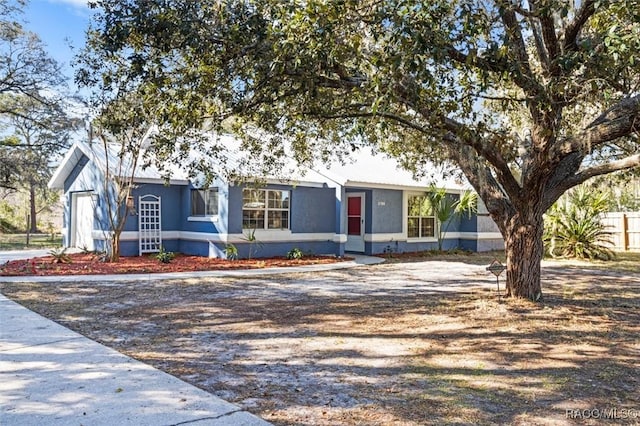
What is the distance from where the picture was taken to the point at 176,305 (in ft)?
27.2

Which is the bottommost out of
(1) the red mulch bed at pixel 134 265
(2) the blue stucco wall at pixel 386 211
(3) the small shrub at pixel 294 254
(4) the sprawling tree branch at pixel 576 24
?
(1) the red mulch bed at pixel 134 265

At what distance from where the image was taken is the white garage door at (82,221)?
17.2 m

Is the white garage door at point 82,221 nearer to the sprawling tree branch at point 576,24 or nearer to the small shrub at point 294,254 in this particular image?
the small shrub at point 294,254

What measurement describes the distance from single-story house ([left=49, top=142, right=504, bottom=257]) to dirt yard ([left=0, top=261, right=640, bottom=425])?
499cm

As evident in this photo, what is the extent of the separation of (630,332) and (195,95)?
653 centimetres

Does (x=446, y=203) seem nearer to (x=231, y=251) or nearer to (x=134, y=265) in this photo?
(x=231, y=251)

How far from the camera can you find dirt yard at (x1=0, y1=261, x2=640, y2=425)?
3.96 metres

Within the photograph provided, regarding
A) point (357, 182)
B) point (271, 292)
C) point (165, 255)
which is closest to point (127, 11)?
point (271, 292)

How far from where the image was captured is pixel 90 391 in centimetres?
418

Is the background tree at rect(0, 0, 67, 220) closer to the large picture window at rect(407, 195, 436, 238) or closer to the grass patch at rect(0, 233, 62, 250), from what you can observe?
the grass patch at rect(0, 233, 62, 250)

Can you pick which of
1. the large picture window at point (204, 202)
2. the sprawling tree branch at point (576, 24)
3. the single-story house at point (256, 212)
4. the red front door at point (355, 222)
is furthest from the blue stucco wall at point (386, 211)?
the sprawling tree branch at point (576, 24)

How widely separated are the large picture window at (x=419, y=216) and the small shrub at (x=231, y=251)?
718cm

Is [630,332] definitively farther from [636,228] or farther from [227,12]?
[636,228]

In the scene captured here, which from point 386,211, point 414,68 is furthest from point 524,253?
point 386,211
